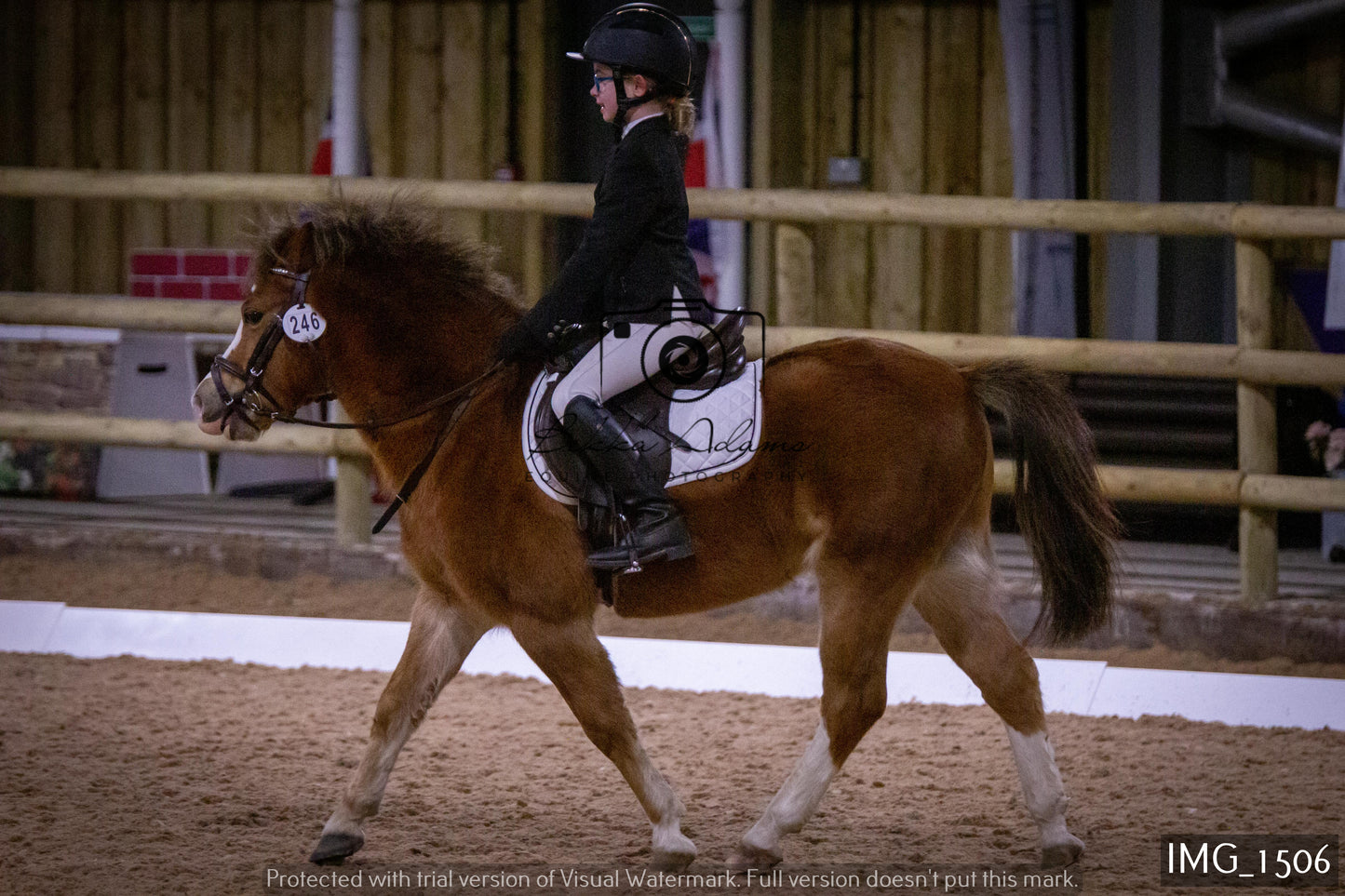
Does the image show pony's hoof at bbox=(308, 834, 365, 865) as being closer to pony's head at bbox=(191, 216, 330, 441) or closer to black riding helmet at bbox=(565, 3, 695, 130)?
pony's head at bbox=(191, 216, 330, 441)

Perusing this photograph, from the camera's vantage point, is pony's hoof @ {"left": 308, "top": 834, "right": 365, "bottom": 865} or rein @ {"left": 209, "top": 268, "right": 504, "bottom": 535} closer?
pony's hoof @ {"left": 308, "top": 834, "right": 365, "bottom": 865}

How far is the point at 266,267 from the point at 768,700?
270 cm

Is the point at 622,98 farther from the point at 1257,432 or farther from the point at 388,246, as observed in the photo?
the point at 1257,432

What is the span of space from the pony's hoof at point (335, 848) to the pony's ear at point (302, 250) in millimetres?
1517

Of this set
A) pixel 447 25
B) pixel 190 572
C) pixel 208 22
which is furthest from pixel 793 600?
pixel 208 22

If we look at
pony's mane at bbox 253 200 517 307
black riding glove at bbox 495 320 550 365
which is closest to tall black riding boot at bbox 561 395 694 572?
black riding glove at bbox 495 320 550 365

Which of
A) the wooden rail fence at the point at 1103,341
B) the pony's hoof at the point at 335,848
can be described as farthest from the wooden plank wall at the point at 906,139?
the pony's hoof at the point at 335,848

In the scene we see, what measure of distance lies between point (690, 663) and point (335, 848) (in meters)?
2.31

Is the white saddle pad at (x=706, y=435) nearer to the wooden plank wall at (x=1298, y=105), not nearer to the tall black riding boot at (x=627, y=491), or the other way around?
the tall black riding boot at (x=627, y=491)

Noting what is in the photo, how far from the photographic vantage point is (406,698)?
3975 mm

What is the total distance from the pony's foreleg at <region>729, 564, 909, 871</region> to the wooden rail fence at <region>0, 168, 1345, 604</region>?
205 cm

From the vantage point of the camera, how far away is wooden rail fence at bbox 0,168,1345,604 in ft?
19.2

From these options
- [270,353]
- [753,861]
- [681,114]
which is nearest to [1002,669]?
[753,861]

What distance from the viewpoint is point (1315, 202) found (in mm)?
8172
